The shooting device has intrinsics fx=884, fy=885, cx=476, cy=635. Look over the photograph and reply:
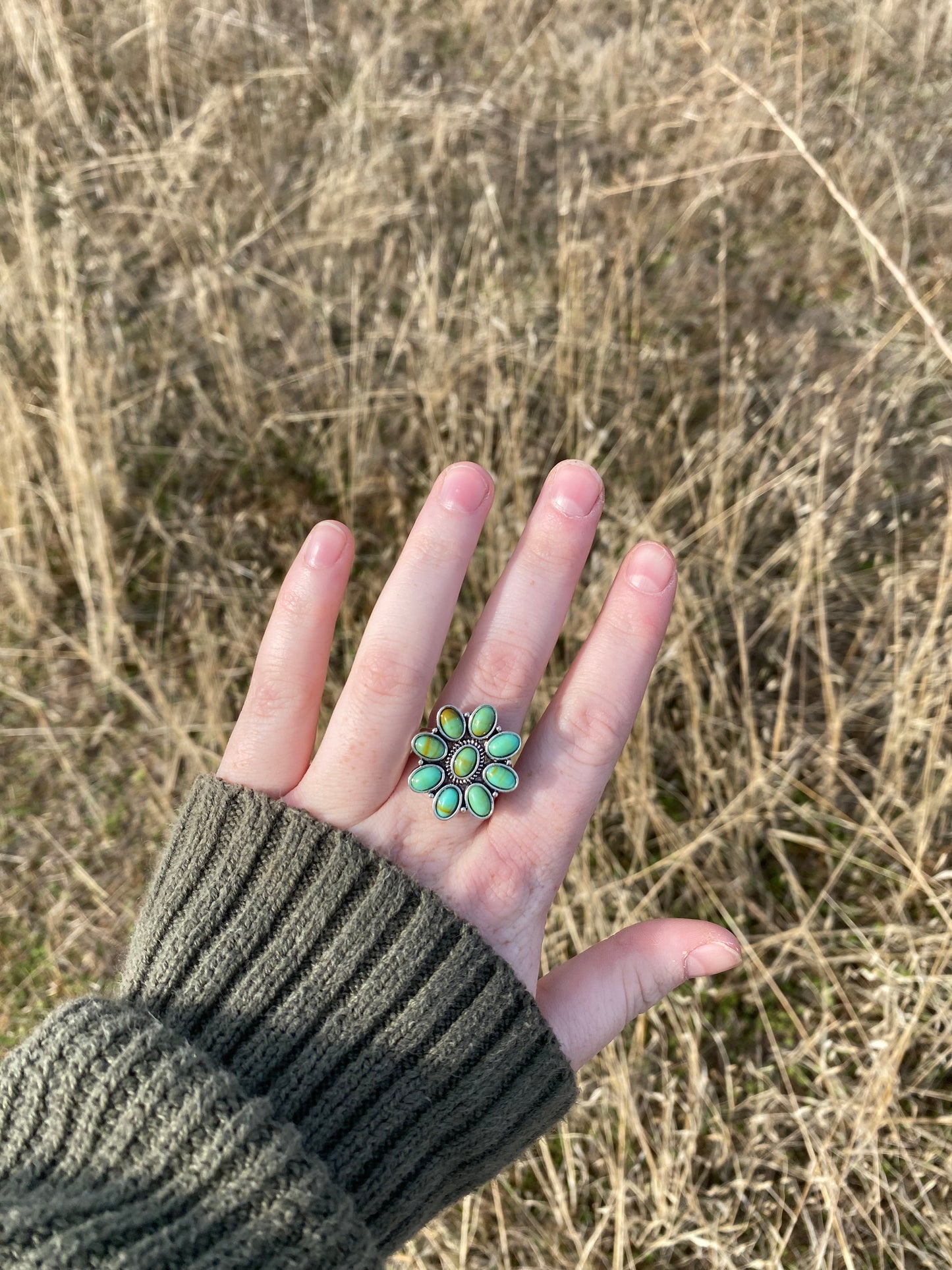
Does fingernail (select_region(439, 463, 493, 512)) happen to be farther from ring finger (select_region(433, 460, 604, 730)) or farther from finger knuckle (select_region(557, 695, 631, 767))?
finger knuckle (select_region(557, 695, 631, 767))

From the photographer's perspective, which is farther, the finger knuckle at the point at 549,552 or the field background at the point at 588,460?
the field background at the point at 588,460

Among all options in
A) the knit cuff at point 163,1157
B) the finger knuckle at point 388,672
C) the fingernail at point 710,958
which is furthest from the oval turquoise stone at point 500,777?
the knit cuff at point 163,1157

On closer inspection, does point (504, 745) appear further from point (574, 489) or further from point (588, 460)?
point (588, 460)

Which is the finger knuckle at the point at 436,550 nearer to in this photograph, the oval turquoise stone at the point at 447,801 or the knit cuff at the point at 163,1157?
the oval turquoise stone at the point at 447,801

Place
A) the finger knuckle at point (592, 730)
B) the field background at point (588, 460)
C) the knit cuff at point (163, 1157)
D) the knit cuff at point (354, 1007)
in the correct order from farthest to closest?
1. the field background at point (588, 460)
2. the finger knuckle at point (592, 730)
3. the knit cuff at point (354, 1007)
4. the knit cuff at point (163, 1157)

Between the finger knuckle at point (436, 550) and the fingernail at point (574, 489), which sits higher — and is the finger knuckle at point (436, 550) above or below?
below

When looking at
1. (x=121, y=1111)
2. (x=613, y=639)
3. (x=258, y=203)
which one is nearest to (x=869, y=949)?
(x=613, y=639)

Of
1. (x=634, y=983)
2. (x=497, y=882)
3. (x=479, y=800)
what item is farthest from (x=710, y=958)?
(x=479, y=800)
